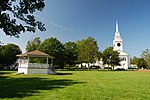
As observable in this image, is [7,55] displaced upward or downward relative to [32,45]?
downward

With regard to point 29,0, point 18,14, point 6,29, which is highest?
point 29,0

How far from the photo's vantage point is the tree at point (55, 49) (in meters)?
68.9

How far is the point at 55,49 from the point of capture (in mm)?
70562

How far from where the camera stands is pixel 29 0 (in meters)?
12.5

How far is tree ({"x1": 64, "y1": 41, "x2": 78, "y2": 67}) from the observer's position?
77.5 m

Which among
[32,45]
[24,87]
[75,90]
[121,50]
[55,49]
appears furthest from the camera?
[121,50]

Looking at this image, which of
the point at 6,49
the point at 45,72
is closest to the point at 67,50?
the point at 6,49

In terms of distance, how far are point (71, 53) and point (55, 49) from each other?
989 cm

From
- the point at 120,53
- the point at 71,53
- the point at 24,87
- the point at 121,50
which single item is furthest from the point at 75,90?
the point at 121,50

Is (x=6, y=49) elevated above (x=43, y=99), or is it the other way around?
(x=6, y=49)

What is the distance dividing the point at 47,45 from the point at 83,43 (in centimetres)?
1314

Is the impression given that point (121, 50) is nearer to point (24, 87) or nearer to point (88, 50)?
point (88, 50)

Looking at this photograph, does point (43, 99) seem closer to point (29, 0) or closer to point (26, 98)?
point (26, 98)

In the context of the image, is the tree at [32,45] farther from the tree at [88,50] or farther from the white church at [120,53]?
the white church at [120,53]
